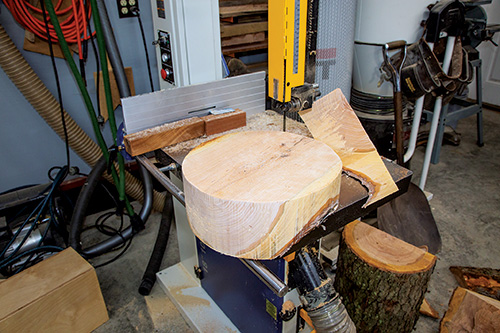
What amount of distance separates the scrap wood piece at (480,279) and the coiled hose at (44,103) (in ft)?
5.99

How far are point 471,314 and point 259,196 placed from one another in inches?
52.2

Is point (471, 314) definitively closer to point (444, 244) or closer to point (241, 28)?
point (444, 244)

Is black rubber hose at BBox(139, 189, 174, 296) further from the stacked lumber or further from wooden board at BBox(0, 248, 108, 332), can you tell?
the stacked lumber

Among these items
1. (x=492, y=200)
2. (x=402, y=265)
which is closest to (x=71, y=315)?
(x=402, y=265)

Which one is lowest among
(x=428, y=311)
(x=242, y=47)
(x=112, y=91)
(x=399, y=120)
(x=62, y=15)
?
(x=428, y=311)

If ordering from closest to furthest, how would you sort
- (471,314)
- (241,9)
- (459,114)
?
(471,314)
(241,9)
(459,114)

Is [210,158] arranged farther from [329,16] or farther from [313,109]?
[329,16]

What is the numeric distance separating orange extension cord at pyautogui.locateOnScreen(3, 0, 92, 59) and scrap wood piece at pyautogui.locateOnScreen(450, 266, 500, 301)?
7.65 ft

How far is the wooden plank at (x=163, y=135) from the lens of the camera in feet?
4.28

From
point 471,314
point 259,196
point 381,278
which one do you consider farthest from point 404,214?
point 259,196

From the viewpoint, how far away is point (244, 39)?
100 inches

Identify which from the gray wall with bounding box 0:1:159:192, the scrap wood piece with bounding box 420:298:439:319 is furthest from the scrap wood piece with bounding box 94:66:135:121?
the scrap wood piece with bounding box 420:298:439:319

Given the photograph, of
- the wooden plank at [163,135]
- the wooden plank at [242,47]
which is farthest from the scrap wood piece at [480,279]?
the wooden plank at [242,47]

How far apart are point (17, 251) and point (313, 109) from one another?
170 centimetres
